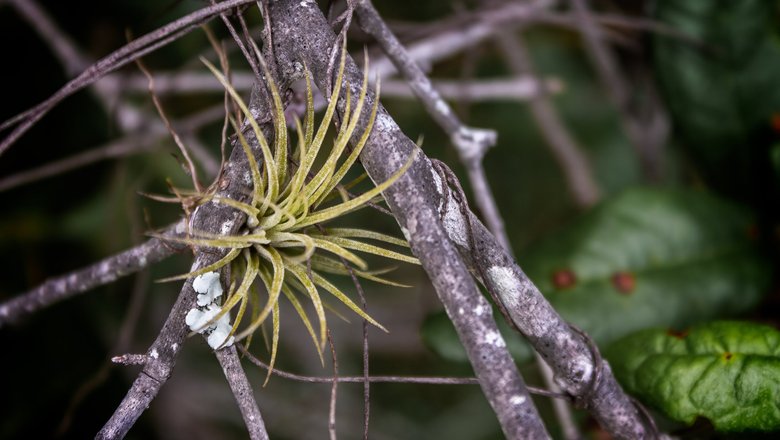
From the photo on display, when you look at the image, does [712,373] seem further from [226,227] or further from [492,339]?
[226,227]

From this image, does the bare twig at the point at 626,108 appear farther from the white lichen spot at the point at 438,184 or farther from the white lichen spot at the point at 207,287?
the white lichen spot at the point at 207,287

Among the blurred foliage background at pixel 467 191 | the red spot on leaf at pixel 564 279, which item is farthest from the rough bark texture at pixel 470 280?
the red spot on leaf at pixel 564 279

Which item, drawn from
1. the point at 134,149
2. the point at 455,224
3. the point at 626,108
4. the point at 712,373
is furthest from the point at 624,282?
the point at 134,149

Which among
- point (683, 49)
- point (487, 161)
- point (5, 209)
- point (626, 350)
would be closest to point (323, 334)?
point (626, 350)

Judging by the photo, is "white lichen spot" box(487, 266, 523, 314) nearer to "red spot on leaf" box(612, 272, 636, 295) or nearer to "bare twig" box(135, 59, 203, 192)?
"bare twig" box(135, 59, 203, 192)

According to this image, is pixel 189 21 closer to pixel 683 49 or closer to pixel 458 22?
pixel 458 22

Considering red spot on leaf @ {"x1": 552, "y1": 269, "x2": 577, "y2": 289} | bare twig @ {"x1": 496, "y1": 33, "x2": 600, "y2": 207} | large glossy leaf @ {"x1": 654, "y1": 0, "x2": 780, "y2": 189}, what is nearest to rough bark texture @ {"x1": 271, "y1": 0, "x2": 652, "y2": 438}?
red spot on leaf @ {"x1": 552, "y1": 269, "x2": 577, "y2": 289}
